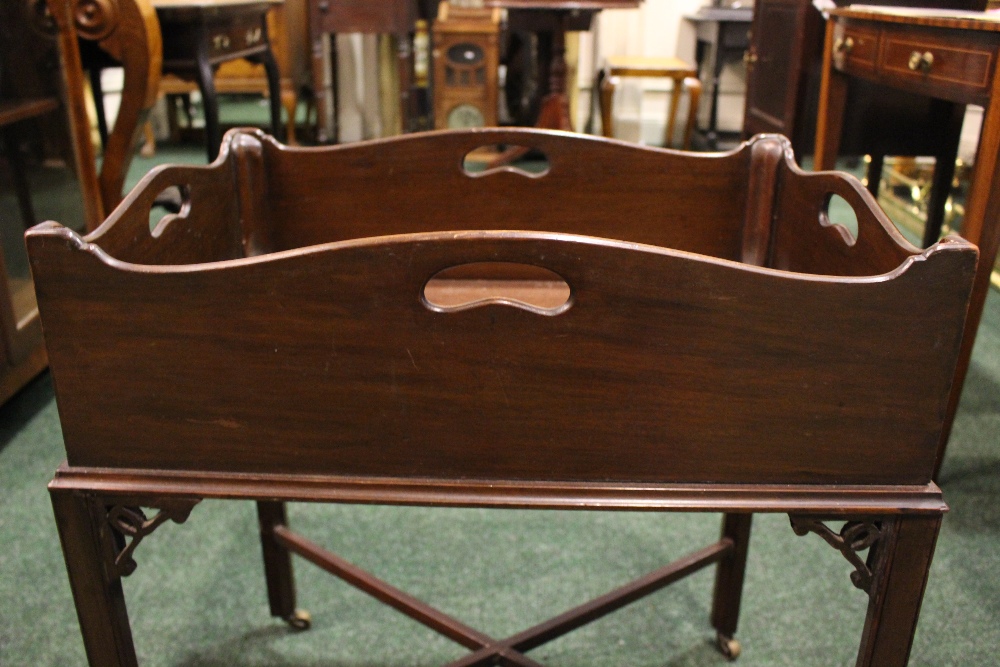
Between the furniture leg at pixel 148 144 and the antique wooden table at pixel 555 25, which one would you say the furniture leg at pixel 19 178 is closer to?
the antique wooden table at pixel 555 25

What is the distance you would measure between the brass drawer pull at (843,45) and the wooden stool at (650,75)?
185 cm

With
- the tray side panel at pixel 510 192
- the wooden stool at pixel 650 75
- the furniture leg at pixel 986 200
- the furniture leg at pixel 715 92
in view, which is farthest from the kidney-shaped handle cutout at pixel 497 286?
the furniture leg at pixel 715 92

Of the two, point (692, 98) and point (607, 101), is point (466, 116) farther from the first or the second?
point (692, 98)


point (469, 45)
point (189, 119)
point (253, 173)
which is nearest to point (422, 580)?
point (253, 173)

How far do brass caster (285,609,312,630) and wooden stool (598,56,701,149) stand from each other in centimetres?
284

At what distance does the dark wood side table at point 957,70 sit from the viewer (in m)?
1.36

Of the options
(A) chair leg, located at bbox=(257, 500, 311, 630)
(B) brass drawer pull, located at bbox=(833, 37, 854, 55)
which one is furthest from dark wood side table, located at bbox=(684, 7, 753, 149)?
(A) chair leg, located at bbox=(257, 500, 311, 630)

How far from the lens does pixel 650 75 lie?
4043mm

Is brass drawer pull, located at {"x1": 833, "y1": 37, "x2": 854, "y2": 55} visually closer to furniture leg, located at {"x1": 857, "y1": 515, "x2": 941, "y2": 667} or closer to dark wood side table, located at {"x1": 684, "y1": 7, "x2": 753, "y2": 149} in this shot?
furniture leg, located at {"x1": 857, "y1": 515, "x2": 941, "y2": 667}

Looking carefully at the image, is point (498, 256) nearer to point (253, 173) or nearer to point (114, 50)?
point (253, 173)

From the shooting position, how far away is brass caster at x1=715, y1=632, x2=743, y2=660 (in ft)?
4.09

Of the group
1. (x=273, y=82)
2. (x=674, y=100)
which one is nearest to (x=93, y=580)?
(x=273, y=82)

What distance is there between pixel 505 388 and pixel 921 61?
123cm

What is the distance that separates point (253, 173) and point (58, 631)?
74 centimetres
